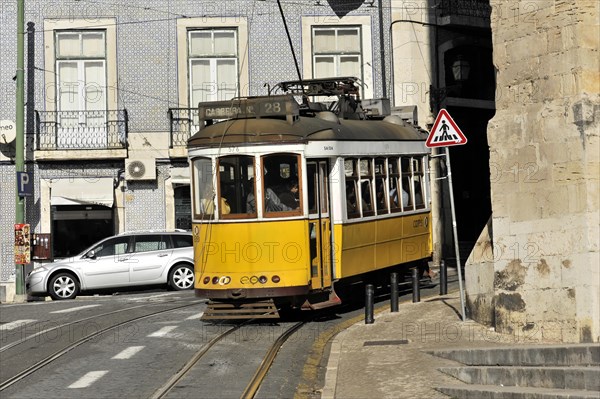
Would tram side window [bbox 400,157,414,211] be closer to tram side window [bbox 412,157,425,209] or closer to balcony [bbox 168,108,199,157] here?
tram side window [bbox 412,157,425,209]

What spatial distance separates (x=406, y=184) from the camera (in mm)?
19547

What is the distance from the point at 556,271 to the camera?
12.7m

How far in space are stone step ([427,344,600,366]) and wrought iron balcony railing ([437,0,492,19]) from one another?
64.8ft

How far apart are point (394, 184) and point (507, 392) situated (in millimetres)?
8617

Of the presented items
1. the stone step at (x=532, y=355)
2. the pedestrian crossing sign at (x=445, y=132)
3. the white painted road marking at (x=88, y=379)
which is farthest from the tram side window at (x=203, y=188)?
the stone step at (x=532, y=355)

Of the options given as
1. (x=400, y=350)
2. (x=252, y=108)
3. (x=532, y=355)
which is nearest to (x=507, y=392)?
(x=532, y=355)

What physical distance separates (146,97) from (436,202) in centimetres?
853

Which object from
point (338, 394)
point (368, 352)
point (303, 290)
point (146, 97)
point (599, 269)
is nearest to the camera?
point (338, 394)

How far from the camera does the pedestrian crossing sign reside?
15.1 meters

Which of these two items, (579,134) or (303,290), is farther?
(303,290)

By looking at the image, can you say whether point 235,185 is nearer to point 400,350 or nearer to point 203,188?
point 203,188

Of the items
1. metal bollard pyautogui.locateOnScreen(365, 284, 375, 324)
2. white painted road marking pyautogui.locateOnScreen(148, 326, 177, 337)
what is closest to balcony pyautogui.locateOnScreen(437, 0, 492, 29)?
metal bollard pyautogui.locateOnScreen(365, 284, 375, 324)

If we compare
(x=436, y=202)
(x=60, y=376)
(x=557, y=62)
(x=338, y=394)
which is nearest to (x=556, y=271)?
(x=557, y=62)

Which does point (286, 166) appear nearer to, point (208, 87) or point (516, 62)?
point (516, 62)
